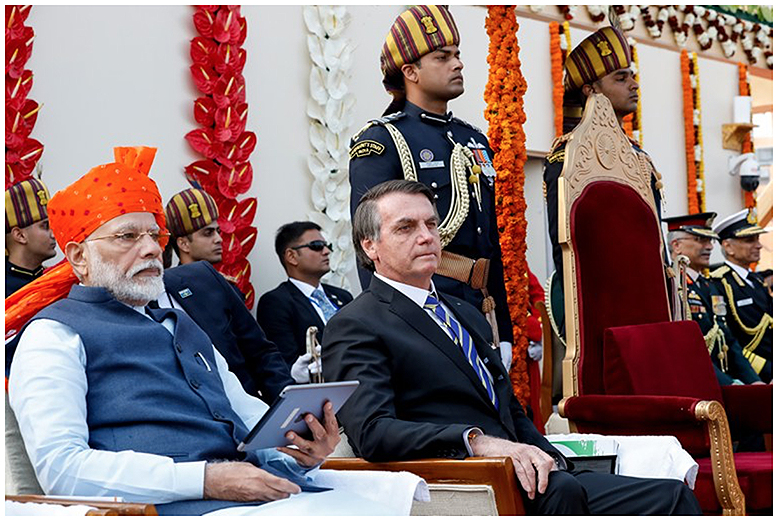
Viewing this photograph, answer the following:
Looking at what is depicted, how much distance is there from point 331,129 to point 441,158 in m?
2.28

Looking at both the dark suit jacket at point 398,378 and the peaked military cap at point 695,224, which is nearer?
the dark suit jacket at point 398,378

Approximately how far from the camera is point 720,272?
6586mm

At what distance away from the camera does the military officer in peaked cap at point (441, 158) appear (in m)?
3.56

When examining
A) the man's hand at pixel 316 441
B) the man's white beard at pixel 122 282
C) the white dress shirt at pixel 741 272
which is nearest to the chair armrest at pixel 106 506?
the man's hand at pixel 316 441

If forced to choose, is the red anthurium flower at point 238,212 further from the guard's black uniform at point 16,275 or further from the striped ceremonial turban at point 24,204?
the guard's black uniform at point 16,275

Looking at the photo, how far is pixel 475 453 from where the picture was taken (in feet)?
7.86

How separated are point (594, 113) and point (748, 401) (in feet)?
3.85

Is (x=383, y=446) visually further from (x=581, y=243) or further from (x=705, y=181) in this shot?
(x=705, y=181)

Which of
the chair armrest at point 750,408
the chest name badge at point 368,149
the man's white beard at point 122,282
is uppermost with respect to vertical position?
the chest name badge at point 368,149

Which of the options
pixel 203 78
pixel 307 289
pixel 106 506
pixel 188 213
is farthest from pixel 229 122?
pixel 106 506

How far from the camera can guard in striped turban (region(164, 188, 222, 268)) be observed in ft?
15.2

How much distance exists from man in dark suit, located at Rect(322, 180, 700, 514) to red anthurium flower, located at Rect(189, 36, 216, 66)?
8.75ft

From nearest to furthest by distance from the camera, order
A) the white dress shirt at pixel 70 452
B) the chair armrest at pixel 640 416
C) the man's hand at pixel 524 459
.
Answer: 1. the white dress shirt at pixel 70 452
2. the man's hand at pixel 524 459
3. the chair armrest at pixel 640 416

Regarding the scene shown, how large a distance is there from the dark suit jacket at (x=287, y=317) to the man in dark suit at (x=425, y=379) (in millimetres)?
2185
